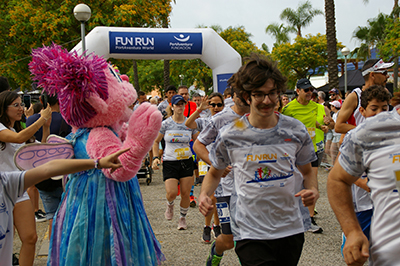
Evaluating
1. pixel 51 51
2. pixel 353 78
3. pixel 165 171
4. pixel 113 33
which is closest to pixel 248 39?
pixel 353 78

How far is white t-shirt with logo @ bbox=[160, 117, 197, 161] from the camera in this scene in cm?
629

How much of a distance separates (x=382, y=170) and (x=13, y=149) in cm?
364

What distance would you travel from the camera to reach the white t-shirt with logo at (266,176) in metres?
2.65

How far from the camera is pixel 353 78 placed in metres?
24.8

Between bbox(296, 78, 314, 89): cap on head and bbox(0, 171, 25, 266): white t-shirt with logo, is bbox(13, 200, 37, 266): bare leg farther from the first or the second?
bbox(296, 78, 314, 89): cap on head

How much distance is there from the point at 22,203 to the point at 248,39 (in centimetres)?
3844

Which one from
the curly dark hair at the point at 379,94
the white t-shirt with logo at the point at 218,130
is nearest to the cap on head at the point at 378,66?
the curly dark hair at the point at 379,94

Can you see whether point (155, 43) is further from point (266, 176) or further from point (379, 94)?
point (266, 176)

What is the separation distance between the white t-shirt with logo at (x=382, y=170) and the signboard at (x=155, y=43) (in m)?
10.9

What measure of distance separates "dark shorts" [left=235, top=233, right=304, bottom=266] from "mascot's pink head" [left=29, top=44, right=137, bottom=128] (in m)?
1.52

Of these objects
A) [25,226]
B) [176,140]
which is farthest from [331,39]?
[25,226]

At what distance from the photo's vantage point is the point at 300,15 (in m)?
40.0

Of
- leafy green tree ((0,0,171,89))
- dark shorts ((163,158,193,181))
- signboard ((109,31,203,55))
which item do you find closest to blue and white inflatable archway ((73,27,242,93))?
signboard ((109,31,203,55))

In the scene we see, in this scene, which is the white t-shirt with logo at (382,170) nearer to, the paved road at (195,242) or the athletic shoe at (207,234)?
the paved road at (195,242)
